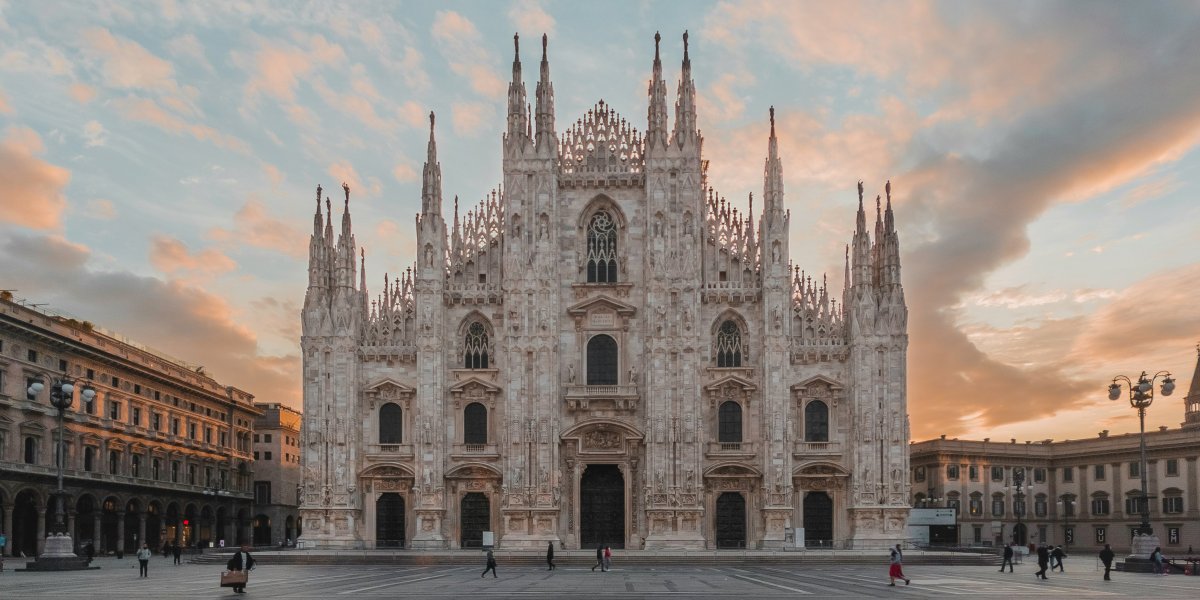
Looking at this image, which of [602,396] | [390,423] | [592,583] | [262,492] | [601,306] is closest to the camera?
[592,583]

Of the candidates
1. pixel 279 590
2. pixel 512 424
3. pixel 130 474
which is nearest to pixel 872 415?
pixel 512 424

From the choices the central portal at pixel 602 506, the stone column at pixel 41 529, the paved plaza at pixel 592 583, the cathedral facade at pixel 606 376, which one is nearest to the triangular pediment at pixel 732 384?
the cathedral facade at pixel 606 376

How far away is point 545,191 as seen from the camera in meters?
62.4

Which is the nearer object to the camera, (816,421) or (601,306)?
(816,421)

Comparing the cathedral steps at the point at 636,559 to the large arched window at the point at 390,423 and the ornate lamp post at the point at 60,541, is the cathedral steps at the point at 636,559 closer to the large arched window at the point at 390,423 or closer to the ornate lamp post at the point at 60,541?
the ornate lamp post at the point at 60,541

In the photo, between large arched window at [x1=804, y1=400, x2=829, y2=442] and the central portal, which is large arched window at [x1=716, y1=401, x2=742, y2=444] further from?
the central portal

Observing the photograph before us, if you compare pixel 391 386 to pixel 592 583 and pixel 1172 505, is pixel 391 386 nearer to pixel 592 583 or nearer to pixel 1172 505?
pixel 592 583

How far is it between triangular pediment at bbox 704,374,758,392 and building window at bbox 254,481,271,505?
5668cm

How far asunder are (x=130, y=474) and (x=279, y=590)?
4764cm

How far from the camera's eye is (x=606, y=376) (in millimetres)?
62156

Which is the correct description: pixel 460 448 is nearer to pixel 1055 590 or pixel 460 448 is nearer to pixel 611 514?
pixel 611 514

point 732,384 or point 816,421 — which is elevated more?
point 732,384

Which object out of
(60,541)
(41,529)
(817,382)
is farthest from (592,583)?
(41,529)

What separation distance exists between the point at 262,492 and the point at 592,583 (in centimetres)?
7334
